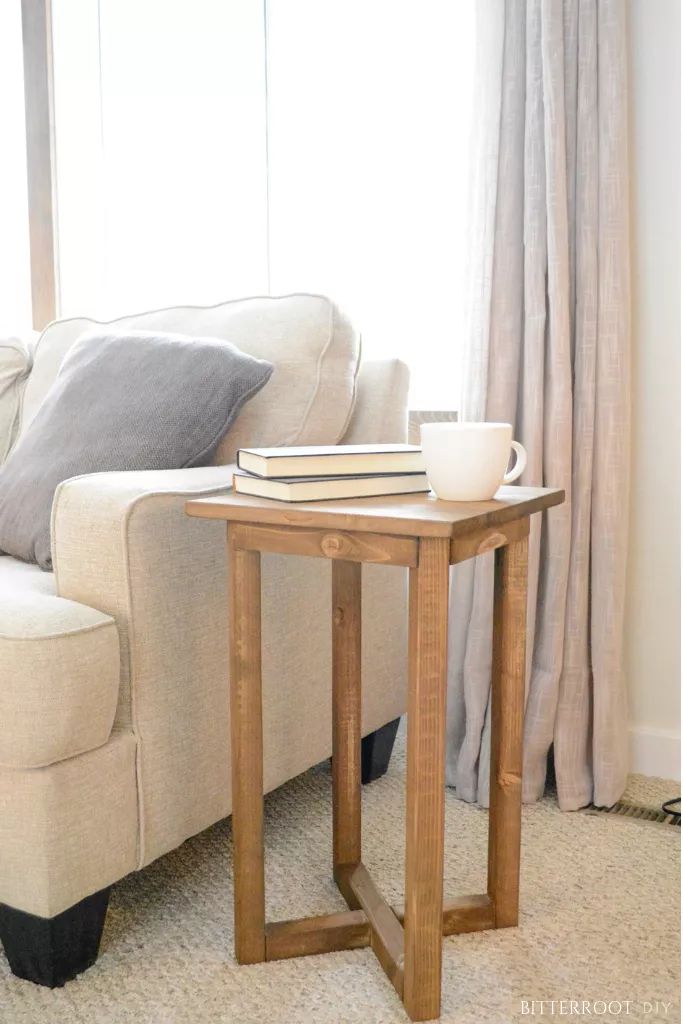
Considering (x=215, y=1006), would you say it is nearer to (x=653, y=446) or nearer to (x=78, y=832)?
(x=78, y=832)

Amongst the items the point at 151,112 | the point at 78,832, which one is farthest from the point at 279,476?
the point at 151,112

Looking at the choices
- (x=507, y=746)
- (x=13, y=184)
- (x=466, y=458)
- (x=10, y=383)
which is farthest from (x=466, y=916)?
(x=13, y=184)

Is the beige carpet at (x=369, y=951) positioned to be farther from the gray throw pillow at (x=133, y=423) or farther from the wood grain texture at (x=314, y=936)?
the gray throw pillow at (x=133, y=423)

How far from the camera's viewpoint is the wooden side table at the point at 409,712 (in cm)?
105

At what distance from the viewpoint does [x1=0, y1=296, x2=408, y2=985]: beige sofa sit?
3.62 ft

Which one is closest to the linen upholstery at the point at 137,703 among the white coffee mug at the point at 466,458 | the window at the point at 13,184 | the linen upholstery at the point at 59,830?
the linen upholstery at the point at 59,830

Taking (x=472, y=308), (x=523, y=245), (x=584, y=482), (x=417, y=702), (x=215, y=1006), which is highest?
(x=523, y=245)

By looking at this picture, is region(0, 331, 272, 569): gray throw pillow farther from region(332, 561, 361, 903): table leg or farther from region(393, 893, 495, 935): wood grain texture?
region(393, 893, 495, 935): wood grain texture

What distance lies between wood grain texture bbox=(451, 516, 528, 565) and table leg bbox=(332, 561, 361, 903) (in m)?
0.25

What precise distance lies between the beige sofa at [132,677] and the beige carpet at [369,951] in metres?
0.09

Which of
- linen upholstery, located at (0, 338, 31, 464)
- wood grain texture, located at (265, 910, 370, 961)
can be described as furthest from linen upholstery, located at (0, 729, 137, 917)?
linen upholstery, located at (0, 338, 31, 464)

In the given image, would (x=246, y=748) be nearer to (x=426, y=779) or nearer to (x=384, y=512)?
(x=426, y=779)

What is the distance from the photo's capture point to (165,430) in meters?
1.45

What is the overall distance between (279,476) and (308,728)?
0.58m
